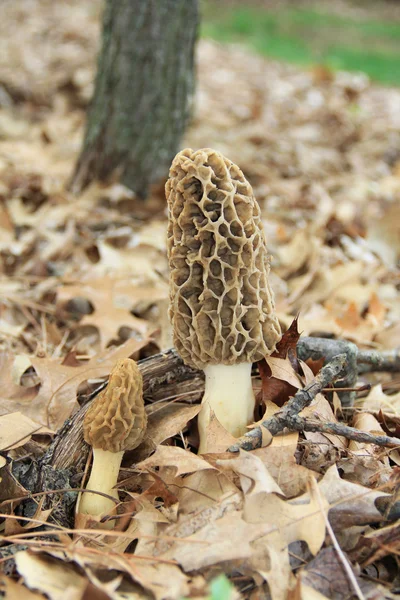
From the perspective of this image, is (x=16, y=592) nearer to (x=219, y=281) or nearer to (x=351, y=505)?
(x=351, y=505)

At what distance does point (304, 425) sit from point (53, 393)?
1403 millimetres

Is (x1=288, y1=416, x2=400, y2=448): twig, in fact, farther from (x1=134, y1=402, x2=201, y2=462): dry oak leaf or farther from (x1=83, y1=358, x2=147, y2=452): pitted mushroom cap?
(x1=83, y1=358, x2=147, y2=452): pitted mushroom cap

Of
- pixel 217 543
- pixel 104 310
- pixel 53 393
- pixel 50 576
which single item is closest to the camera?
pixel 50 576

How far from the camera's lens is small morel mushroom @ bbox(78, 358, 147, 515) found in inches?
111

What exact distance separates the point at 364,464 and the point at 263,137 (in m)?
6.14

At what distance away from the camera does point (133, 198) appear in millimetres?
5910

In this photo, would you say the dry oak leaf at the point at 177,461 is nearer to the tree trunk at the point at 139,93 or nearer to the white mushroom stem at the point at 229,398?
the white mushroom stem at the point at 229,398

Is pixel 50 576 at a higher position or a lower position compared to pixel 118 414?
lower

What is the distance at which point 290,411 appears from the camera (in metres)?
2.83

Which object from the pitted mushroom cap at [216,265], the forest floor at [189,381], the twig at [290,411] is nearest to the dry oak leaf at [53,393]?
the forest floor at [189,381]

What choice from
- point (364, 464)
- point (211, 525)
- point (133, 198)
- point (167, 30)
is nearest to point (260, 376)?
point (364, 464)

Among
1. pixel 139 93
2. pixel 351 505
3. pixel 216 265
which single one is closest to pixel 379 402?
pixel 351 505

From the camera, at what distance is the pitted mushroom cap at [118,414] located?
280 cm

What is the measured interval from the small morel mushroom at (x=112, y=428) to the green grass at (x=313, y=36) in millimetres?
12576
